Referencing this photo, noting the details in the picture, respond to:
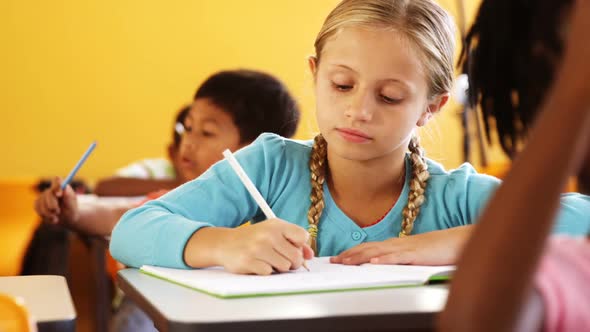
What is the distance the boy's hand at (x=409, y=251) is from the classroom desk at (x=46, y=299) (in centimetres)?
35

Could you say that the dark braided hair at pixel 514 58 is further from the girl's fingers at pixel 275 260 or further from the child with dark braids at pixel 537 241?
the girl's fingers at pixel 275 260

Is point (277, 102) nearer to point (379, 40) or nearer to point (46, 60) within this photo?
point (379, 40)

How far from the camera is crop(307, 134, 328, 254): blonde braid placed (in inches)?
51.5

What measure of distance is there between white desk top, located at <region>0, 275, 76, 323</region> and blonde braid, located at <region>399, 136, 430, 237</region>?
21.0 inches

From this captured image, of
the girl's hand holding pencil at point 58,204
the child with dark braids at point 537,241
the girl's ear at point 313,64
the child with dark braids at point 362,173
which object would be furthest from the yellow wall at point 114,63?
the child with dark braids at point 537,241

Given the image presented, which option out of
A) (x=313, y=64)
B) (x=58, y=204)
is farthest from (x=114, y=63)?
(x=313, y=64)

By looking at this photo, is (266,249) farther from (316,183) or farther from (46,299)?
(316,183)

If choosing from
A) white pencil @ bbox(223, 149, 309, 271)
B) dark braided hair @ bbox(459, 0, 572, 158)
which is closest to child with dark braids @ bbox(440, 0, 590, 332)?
dark braided hair @ bbox(459, 0, 572, 158)

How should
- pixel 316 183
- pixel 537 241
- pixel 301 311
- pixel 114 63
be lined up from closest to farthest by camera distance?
pixel 537 241, pixel 301 311, pixel 316 183, pixel 114 63

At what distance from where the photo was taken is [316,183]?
4.39 ft

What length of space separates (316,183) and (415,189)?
0.51 ft

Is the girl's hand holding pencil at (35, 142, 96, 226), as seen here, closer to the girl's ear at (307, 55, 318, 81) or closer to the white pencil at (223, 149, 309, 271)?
the girl's ear at (307, 55, 318, 81)

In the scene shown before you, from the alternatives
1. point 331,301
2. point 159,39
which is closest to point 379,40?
point 331,301

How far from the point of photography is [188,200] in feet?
4.05
